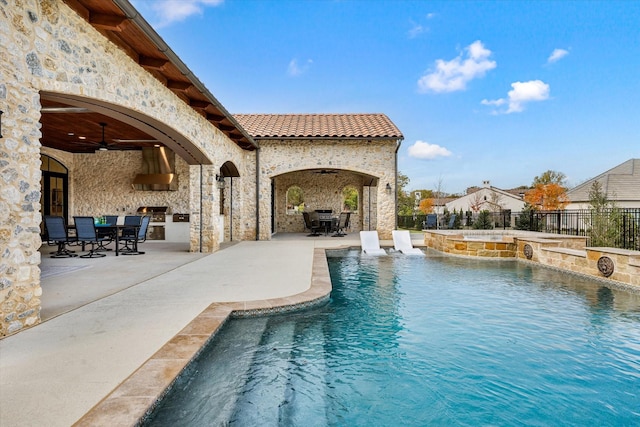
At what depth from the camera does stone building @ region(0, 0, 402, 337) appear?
128 inches

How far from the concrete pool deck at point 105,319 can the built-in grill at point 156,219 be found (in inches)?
200

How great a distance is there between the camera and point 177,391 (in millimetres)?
2371

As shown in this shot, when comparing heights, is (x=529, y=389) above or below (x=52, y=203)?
below

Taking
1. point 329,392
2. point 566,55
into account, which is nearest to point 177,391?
Answer: point 329,392

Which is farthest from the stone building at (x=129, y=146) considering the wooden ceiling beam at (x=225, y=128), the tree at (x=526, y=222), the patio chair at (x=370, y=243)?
the tree at (x=526, y=222)

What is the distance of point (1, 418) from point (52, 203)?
44.3ft

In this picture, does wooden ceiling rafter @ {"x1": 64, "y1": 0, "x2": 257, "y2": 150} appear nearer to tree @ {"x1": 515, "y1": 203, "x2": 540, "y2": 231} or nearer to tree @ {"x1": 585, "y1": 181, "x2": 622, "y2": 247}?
tree @ {"x1": 585, "y1": 181, "x2": 622, "y2": 247}

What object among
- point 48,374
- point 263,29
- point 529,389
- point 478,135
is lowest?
point 529,389

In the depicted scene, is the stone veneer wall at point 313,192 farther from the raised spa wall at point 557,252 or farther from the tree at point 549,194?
the tree at point 549,194

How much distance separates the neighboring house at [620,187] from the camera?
26.1m

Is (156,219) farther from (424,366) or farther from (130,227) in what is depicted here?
(424,366)

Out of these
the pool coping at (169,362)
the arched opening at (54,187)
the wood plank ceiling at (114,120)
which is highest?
the wood plank ceiling at (114,120)

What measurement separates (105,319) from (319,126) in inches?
447

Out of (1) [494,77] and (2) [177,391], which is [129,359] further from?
(1) [494,77]
